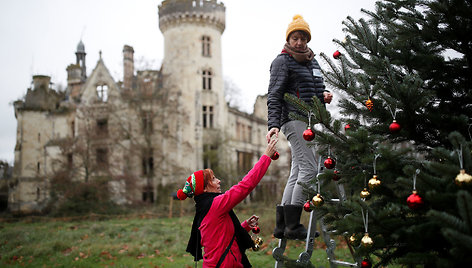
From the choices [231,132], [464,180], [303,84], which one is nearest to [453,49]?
[303,84]

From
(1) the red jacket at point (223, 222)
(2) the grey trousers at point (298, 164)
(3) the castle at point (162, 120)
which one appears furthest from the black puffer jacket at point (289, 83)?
(3) the castle at point (162, 120)

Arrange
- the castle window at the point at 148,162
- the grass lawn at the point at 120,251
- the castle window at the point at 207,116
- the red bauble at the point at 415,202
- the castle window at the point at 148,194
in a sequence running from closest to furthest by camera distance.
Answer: the red bauble at the point at 415,202 < the grass lawn at the point at 120,251 < the castle window at the point at 148,162 < the castle window at the point at 148,194 < the castle window at the point at 207,116

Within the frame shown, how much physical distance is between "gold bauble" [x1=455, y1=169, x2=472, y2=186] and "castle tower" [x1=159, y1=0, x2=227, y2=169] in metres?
30.4

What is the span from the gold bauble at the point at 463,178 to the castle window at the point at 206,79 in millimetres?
31997

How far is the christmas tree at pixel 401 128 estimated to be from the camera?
2506 mm

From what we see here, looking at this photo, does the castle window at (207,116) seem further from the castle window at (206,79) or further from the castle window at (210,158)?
the castle window at (210,158)

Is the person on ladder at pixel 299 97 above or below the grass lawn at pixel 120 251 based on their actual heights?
above

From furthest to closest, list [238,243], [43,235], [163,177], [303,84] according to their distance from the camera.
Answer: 1. [163,177]
2. [43,235]
3. [303,84]
4. [238,243]

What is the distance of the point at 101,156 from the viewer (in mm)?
29500

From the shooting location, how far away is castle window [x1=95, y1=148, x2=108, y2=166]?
1096 inches

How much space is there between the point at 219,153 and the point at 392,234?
29873 millimetres

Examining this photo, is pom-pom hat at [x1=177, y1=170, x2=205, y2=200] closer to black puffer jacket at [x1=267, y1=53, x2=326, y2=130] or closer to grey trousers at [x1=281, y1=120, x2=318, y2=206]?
grey trousers at [x1=281, y1=120, x2=318, y2=206]

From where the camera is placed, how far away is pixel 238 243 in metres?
3.87

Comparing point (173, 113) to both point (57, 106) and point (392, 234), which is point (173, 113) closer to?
point (57, 106)
